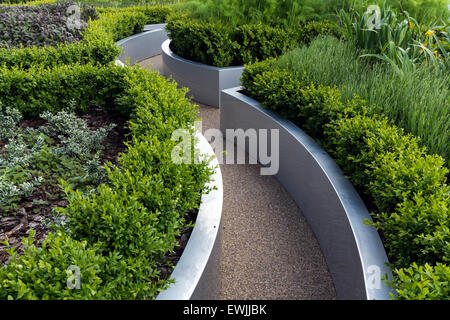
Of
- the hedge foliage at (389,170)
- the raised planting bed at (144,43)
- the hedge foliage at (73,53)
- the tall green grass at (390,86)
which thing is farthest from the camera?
the raised planting bed at (144,43)

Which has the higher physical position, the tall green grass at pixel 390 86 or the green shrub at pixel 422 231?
the tall green grass at pixel 390 86

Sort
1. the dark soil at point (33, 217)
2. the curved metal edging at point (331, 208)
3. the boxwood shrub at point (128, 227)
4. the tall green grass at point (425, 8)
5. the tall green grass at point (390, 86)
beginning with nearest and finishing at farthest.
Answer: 1. the boxwood shrub at point (128, 227)
2. the curved metal edging at point (331, 208)
3. the dark soil at point (33, 217)
4. the tall green grass at point (390, 86)
5. the tall green grass at point (425, 8)

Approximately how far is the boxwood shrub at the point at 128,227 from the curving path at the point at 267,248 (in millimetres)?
730

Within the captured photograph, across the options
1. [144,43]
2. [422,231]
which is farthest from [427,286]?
[144,43]

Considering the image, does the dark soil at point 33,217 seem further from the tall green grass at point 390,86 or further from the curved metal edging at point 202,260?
the tall green grass at point 390,86

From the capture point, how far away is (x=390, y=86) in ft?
11.4

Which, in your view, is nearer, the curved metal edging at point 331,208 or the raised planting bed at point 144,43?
the curved metal edging at point 331,208

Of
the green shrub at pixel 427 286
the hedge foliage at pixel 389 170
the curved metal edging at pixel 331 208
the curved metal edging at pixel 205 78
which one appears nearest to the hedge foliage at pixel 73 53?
the curved metal edging at pixel 205 78

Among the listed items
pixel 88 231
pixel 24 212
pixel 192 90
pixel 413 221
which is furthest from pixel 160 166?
pixel 192 90

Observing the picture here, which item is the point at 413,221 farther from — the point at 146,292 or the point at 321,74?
the point at 321,74

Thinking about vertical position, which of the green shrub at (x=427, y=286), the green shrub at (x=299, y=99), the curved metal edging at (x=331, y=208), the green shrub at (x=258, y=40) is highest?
the green shrub at (x=258, y=40)

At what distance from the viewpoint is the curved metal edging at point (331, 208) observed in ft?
7.35

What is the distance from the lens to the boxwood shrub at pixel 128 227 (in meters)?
1.64

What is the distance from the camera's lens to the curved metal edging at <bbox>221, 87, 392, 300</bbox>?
2.24 meters
